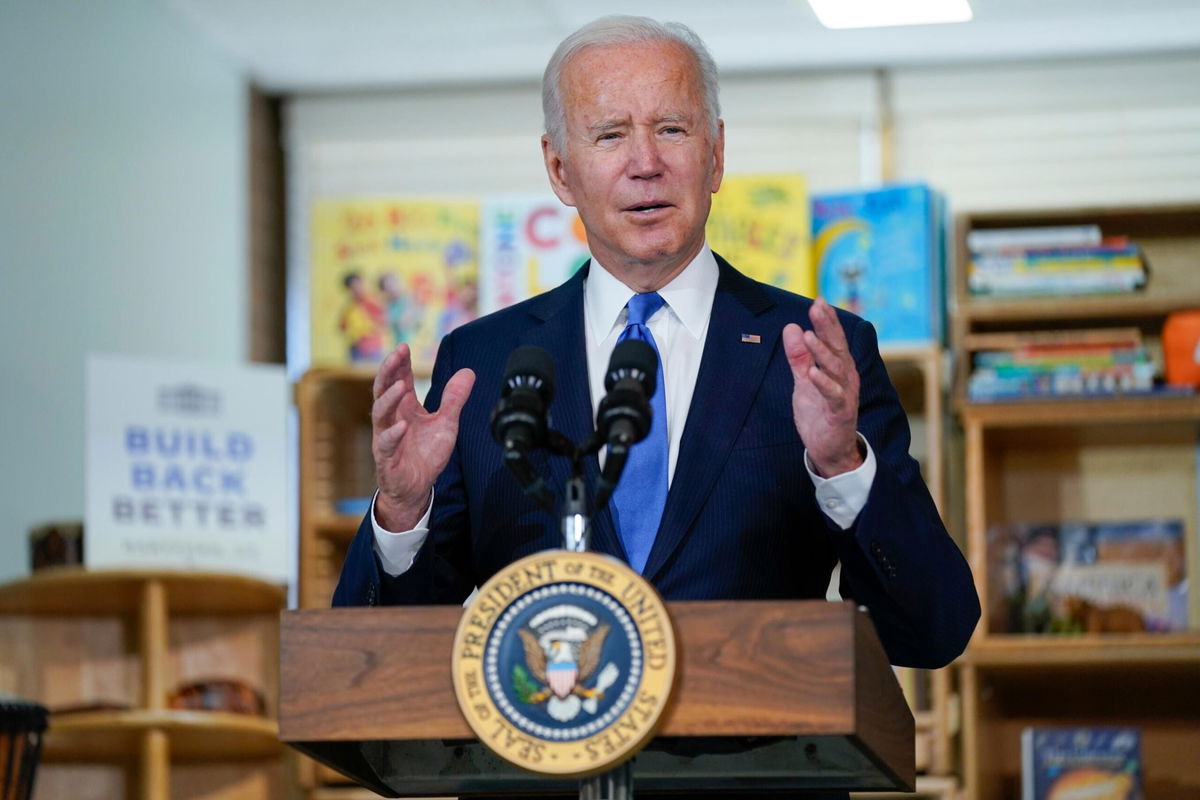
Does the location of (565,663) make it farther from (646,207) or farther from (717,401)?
(646,207)

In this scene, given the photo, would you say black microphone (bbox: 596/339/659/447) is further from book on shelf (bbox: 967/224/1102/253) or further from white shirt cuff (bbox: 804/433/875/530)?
book on shelf (bbox: 967/224/1102/253)

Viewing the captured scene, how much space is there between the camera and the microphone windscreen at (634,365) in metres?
1.48

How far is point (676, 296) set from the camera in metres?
2.00

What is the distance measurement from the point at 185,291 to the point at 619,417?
371cm

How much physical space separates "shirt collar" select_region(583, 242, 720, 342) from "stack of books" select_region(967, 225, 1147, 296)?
8.53 feet

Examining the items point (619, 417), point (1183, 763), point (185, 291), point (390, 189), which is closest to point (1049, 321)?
point (1183, 763)

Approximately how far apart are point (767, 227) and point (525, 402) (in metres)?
3.08

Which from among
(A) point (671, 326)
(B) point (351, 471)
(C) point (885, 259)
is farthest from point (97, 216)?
(A) point (671, 326)

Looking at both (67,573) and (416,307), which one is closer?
(67,573)

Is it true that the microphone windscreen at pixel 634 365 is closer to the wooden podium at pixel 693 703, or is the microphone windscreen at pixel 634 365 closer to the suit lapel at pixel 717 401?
the wooden podium at pixel 693 703

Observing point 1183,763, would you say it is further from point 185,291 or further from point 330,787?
point 185,291

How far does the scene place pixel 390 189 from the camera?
5.35 metres

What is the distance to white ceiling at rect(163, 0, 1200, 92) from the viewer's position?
4766mm

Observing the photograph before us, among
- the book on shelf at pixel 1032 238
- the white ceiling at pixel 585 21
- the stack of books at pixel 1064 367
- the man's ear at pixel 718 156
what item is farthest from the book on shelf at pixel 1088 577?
the man's ear at pixel 718 156
